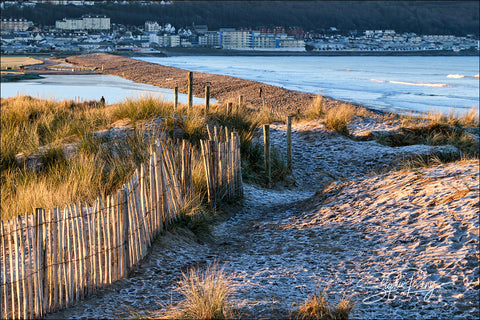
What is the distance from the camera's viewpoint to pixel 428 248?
16.0ft

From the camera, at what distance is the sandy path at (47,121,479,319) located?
406 cm

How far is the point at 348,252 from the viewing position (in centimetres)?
515

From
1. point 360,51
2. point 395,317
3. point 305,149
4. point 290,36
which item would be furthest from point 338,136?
point 290,36

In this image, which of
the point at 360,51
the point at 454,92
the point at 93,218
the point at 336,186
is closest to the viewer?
the point at 93,218

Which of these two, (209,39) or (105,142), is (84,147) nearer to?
(105,142)

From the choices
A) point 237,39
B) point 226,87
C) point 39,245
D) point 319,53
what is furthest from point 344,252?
point 237,39

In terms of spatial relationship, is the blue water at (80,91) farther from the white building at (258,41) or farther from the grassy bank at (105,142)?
the white building at (258,41)

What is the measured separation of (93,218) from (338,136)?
8.59 m

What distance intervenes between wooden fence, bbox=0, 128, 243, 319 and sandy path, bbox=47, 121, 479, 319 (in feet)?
0.48

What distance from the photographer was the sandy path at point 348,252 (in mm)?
4059

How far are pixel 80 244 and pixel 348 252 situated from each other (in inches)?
96.8

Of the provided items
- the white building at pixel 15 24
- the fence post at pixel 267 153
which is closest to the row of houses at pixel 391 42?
the white building at pixel 15 24

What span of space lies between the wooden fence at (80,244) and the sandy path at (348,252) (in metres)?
0.15

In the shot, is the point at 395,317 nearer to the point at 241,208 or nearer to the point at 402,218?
the point at 402,218
